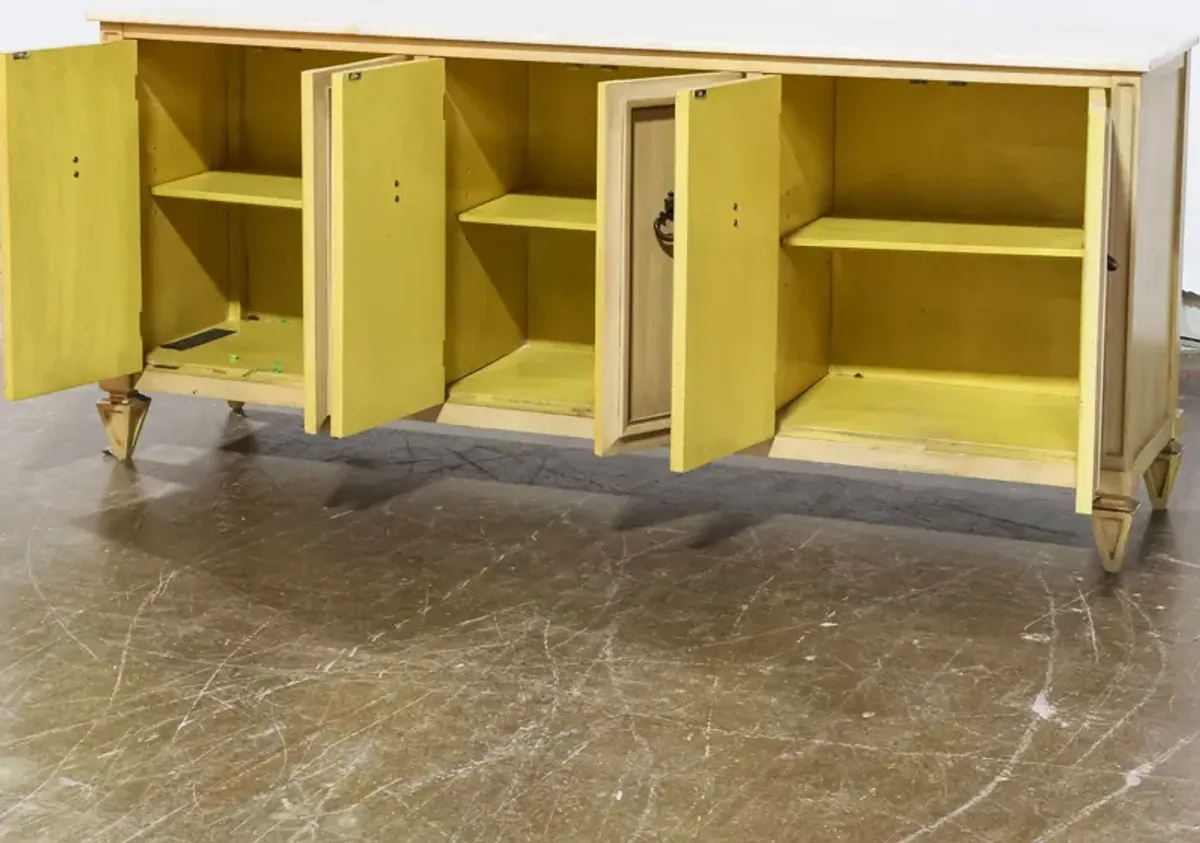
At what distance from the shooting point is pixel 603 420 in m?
3.22

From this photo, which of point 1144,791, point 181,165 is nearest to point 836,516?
point 1144,791

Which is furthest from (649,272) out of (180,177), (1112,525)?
(180,177)

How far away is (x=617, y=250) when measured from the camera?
316 centimetres

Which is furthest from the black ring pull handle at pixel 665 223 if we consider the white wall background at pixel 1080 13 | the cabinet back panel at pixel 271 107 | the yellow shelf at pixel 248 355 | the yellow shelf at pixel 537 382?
the white wall background at pixel 1080 13

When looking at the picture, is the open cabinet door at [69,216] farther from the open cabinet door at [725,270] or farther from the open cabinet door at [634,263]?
the open cabinet door at [725,270]

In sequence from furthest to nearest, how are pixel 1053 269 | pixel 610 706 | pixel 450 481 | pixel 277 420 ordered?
pixel 277 420, pixel 450 481, pixel 1053 269, pixel 610 706

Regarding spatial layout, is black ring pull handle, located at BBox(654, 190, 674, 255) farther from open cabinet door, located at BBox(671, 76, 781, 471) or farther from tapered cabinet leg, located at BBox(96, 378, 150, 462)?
tapered cabinet leg, located at BBox(96, 378, 150, 462)

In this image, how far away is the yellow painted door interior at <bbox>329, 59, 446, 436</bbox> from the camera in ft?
10.6

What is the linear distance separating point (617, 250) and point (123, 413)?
123 centimetres

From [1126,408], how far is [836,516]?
0.62 meters

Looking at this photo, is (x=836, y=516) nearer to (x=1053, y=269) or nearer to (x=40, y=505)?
(x=1053, y=269)

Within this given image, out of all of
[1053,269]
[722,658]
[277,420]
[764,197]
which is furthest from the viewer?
[277,420]

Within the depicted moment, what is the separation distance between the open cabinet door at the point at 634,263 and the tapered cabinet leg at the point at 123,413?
3.62 feet

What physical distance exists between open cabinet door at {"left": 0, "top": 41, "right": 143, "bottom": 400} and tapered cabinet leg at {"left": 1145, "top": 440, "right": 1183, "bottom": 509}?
1.93 meters
